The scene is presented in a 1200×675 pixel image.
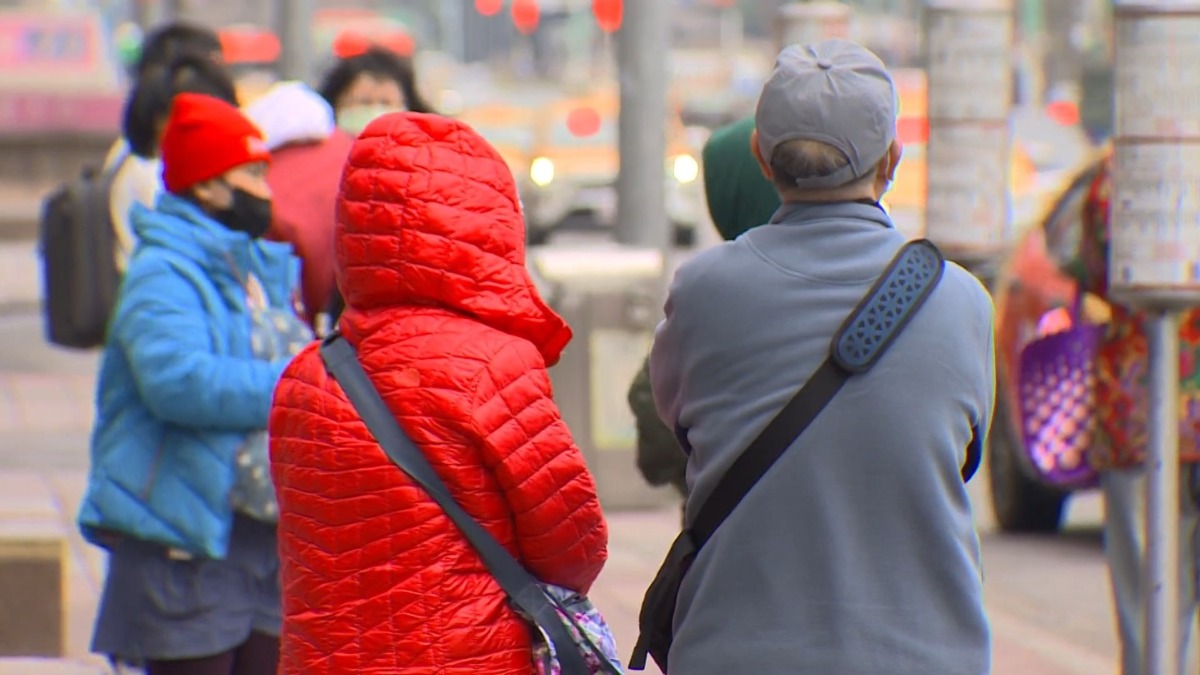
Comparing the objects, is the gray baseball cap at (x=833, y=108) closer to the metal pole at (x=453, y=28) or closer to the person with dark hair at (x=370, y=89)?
the person with dark hair at (x=370, y=89)

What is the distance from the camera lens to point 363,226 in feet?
11.7

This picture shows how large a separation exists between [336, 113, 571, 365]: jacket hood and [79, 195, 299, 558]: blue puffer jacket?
3.34 ft

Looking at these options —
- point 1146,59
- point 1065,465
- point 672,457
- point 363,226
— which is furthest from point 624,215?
point 363,226

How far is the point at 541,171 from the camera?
29.1 metres

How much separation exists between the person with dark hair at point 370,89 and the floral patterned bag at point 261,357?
5.44 ft

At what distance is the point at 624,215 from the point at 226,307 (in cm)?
629

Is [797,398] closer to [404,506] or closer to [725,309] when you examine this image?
[725,309]

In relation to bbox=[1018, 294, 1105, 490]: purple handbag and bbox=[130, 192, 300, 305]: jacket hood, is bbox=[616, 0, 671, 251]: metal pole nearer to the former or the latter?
bbox=[1018, 294, 1105, 490]: purple handbag

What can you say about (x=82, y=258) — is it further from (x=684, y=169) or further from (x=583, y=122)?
(x=583, y=122)

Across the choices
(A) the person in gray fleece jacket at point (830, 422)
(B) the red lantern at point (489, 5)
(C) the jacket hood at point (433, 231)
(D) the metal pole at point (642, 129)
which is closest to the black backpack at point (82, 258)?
(D) the metal pole at point (642, 129)

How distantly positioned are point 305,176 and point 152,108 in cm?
104

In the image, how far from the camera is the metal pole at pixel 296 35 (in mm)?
16625

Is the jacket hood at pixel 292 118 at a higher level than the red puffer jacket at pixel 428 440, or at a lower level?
higher

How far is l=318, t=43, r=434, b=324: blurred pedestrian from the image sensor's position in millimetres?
6586
